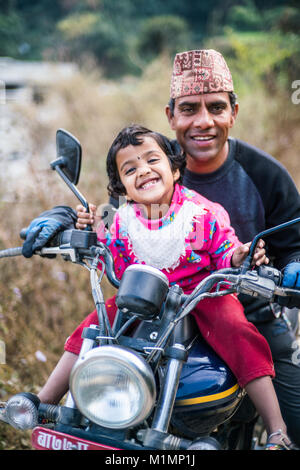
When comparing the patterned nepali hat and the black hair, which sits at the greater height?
the patterned nepali hat

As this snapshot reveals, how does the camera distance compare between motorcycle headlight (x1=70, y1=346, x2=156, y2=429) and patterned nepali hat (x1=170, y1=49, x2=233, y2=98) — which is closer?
motorcycle headlight (x1=70, y1=346, x2=156, y2=429)

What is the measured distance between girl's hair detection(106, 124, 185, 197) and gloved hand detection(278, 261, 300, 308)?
27.0 inches

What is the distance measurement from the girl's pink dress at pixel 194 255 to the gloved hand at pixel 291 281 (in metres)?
0.24

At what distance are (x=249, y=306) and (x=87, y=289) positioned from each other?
1.69 m

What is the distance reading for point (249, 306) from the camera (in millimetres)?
2250

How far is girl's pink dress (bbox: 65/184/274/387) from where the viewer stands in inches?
61.7

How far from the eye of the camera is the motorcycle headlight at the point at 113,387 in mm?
1158

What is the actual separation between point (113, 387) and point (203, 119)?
134 cm

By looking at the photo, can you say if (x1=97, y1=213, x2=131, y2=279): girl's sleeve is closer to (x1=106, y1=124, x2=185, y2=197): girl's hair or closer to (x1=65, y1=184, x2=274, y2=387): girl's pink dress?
(x1=65, y1=184, x2=274, y2=387): girl's pink dress

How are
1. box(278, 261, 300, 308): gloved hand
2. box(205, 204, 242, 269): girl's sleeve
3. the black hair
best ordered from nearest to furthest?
box(278, 261, 300, 308): gloved hand, box(205, 204, 242, 269): girl's sleeve, the black hair

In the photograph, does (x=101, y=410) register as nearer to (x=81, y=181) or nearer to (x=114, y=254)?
(x=114, y=254)

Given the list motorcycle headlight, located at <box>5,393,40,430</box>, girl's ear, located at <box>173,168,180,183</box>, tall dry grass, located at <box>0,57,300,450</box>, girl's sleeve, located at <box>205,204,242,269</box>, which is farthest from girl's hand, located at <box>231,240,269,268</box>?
tall dry grass, located at <box>0,57,300,450</box>

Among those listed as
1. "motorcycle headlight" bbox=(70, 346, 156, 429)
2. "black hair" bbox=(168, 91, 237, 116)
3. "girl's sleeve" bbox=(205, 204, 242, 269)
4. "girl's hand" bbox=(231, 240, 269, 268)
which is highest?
"black hair" bbox=(168, 91, 237, 116)

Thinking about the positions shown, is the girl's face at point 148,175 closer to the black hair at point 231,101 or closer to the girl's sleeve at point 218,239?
the girl's sleeve at point 218,239
